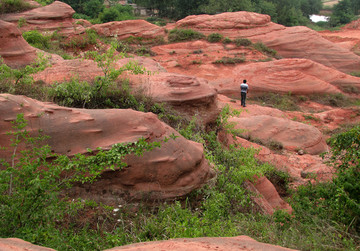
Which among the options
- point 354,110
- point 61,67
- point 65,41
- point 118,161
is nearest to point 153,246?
point 118,161

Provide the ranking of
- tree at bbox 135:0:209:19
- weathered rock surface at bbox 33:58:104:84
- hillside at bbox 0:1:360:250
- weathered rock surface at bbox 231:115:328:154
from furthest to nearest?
1. tree at bbox 135:0:209:19
2. weathered rock surface at bbox 231:115:328:154
3. weathered rock surface at bbox 33:58:104:84
4. hillside at bbox 0:1:360:250

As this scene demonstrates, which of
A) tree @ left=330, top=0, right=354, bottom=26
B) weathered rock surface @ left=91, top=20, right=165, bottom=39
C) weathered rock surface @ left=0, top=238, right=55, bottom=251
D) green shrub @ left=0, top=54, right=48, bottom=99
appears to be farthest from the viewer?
tree @ left=330, top=0, right=354, bottom=26

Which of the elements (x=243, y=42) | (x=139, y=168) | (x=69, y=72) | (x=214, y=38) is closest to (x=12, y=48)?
(x=69, y=72)

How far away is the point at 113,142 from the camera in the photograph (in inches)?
159

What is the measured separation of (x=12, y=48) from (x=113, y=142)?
5.25 m

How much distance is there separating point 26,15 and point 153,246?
15066mm

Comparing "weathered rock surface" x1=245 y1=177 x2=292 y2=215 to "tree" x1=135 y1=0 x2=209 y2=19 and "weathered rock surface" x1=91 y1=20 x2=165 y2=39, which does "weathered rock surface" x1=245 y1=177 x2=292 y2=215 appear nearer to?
"weathered rock surface" x1=91 y1=20 x2=165 y2=39

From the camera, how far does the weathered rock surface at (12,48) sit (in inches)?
299

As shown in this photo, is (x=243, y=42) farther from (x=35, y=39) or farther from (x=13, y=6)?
(x=35, y=39)

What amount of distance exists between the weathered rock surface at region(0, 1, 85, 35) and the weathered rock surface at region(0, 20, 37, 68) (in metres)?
6.71

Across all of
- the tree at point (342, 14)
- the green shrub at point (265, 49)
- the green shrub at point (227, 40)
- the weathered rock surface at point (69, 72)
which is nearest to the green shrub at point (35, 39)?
the weathered rock surface at point (69, 72)

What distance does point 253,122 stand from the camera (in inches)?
428

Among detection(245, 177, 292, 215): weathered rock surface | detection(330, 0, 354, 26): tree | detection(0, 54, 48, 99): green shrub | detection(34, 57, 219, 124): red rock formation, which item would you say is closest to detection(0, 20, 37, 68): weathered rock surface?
detection(34, 57, 219, 124): red rock formation

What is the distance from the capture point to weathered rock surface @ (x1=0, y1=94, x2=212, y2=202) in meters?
3.93
